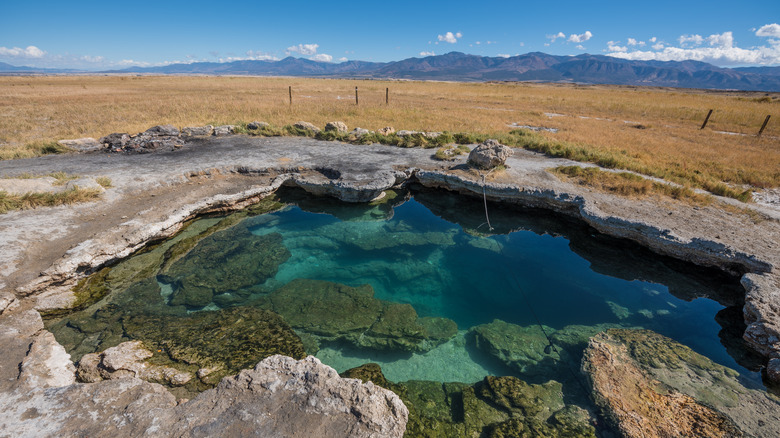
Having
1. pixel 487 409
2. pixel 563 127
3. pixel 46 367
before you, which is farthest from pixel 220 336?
pixel 563 127

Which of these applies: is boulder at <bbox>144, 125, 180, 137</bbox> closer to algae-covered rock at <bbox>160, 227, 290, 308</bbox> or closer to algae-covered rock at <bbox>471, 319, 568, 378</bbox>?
algae-covered rock at <bbox>160, 227, 290, 308</bbox>

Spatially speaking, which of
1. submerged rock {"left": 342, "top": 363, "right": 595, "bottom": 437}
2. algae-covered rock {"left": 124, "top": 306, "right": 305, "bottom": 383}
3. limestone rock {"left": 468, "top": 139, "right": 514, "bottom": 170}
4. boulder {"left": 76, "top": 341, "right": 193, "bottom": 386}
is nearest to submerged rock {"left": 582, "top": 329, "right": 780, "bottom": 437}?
submerged rock {"left": 342, "top": 363, "right": 595, "bottom": 437}

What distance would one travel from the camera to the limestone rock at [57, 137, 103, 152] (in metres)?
14.1

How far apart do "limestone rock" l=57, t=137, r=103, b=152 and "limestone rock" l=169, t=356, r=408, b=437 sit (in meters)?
16.2

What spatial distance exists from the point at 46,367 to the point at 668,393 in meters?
9.21

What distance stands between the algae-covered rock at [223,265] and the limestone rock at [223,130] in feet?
33.2

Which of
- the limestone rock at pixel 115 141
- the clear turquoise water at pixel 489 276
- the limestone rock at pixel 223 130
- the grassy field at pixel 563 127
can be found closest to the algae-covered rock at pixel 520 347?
the clear turquoise water at pixel 489 276

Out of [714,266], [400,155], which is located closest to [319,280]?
[400,155]

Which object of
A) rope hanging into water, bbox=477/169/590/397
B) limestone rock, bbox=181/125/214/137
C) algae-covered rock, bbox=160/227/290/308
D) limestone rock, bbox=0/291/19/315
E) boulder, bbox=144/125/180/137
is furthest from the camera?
limestone rock, bbox=181/125/214/137

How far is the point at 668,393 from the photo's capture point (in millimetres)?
5070

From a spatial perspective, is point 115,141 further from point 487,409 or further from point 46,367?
point 487,409

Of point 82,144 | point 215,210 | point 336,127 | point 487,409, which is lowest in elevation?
point 487,409

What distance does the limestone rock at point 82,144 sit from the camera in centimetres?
1411

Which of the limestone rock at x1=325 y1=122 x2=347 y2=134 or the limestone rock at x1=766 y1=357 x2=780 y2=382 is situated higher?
the limestone rock at x1=325 y1=122 x2=347 y2=134
